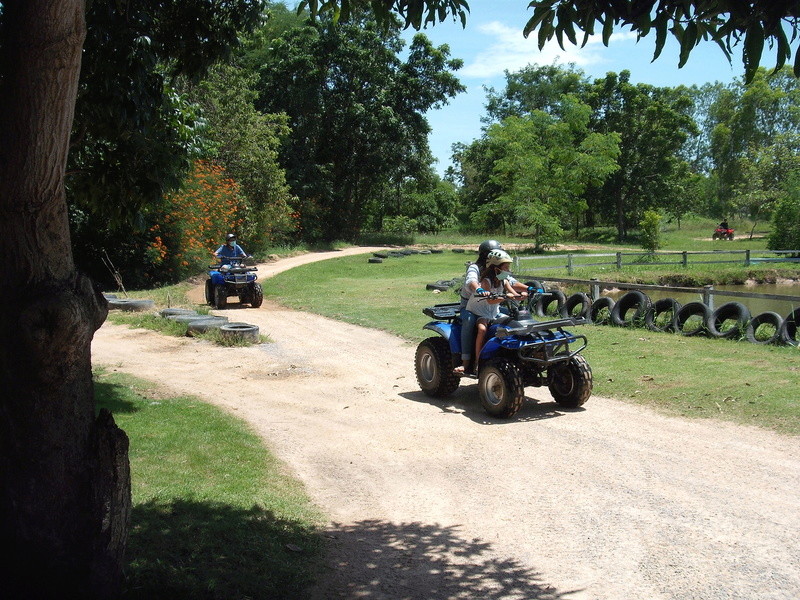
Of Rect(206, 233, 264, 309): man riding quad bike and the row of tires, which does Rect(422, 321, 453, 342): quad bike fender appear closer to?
the row of tires

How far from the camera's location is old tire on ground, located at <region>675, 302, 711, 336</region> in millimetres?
14197

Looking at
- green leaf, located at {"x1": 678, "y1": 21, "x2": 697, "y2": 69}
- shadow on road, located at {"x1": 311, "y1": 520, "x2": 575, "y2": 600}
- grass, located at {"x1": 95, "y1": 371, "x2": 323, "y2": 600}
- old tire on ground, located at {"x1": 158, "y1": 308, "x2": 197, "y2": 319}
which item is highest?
green leaf, located at {"x1": 678, "y1": 21, "x2": 697, "y2": 69}

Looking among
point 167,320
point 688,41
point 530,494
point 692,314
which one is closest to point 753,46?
point 688,41

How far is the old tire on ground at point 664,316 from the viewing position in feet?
48.4

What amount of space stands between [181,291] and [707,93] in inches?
3105

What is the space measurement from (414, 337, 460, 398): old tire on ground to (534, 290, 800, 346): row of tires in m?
6.49

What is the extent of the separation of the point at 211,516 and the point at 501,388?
3.92 metres

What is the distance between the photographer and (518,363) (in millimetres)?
8750

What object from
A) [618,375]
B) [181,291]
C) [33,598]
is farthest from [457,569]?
[181,291]

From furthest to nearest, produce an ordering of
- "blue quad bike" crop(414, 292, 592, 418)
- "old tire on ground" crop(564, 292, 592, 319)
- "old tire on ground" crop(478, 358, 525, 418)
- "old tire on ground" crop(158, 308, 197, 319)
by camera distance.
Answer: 1. "old tire on ground" crop(564, 292, 592, 319)
2. "old tire on ground" crop(158, 308, 197, 319)
3. "blue quad bike" crop(414, 292, 592, 418)
4. "old tire on ground" crop(478, 358, 525, 418)

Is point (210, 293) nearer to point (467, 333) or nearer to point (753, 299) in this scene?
point (467, 333)

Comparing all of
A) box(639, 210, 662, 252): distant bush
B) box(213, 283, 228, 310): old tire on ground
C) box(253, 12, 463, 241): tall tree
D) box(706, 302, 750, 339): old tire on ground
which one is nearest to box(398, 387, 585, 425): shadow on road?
box(706, 302, 750, 339): old tire on ground

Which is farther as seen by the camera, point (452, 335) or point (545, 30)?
point (452, 335)

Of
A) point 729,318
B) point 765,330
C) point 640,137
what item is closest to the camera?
point 765,330
